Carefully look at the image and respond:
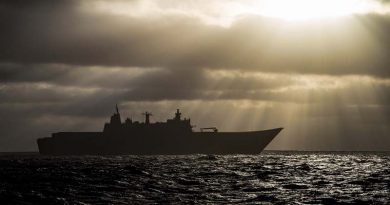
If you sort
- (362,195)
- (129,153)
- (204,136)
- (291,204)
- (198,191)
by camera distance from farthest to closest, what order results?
1. (129,153)
2. (204,136)
3. (198,191)
4. (362,195)
5. (291,204)

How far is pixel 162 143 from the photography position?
148 meters

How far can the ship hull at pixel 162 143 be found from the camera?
146 metres

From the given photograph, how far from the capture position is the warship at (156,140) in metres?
146

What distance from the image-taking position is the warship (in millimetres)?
146000

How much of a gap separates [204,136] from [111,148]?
25438mm

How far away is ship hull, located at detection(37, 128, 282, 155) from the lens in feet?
480

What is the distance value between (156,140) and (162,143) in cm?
181

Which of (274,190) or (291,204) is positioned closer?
(291,204)

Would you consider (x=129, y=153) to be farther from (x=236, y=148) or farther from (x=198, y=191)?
(x=198, y=191)

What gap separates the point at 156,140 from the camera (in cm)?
14875

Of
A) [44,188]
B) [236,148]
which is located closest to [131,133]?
[236,148]

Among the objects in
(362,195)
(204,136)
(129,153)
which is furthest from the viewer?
(129,153)

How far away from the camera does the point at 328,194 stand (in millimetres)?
28156

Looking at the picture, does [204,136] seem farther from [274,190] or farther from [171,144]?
[274,190]
